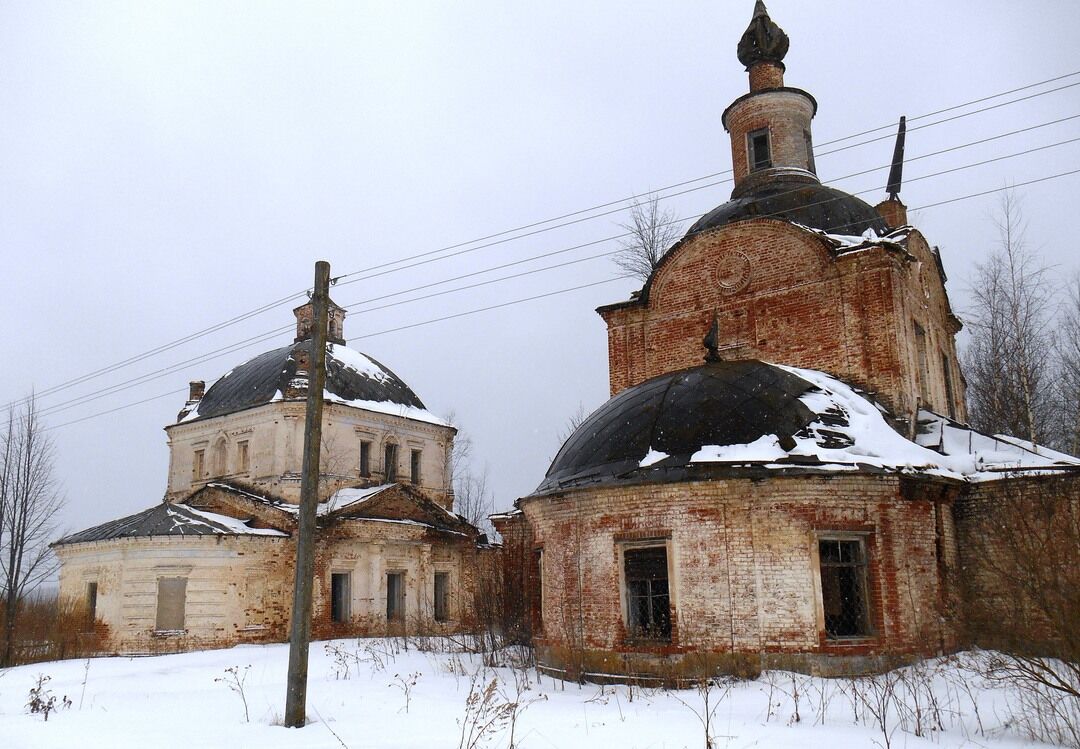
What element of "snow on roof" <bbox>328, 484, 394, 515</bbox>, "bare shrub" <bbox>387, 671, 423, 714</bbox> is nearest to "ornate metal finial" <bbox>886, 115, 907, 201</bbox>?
"bare shrub" <bbox>387, 671, 423, 714</bbox>

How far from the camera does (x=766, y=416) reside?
1187 cm

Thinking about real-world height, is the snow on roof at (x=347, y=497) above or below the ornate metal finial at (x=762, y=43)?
below

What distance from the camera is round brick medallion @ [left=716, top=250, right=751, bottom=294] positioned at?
51.7 feet

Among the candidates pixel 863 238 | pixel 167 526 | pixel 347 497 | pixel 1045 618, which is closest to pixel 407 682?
pixel 1045 618

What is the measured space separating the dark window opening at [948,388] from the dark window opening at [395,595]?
1511 centimetres

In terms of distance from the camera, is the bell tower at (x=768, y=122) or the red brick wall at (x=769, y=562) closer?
the red brick wall at (x=769, y=562)

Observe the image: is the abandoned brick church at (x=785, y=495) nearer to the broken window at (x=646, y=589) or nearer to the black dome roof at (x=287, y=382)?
the broken window at (x=646, y=589)

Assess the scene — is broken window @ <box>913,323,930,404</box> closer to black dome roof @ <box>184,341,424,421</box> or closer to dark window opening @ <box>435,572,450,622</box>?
dark window opening @ <box>435,572,450,622</box>

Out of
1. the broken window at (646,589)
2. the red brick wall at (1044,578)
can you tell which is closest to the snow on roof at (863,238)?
the red brick wall at (1044,578)

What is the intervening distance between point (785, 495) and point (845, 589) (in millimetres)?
1653

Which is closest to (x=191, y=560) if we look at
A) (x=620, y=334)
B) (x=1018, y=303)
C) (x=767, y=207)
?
(x=620, y=334)

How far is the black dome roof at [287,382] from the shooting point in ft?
84.1

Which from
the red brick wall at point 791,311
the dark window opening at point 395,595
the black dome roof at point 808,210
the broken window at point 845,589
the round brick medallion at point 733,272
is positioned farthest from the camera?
the dark window opening at point 395,595

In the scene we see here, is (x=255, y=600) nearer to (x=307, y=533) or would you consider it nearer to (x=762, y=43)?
(x=307, y=533)
